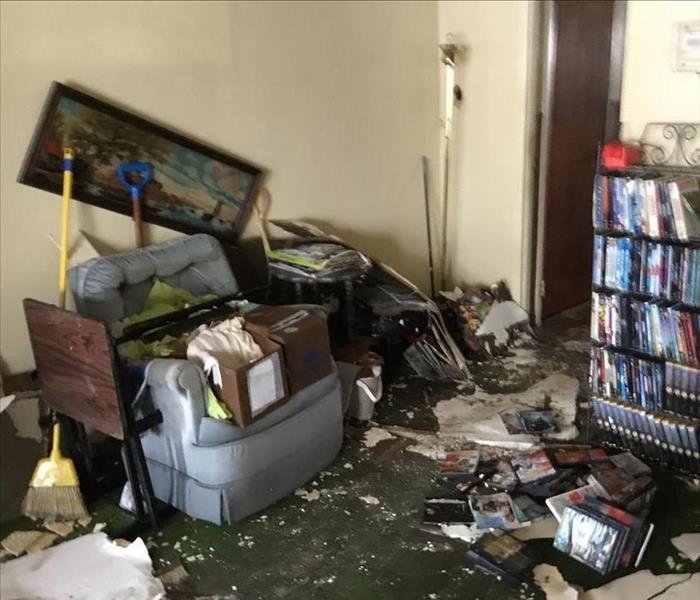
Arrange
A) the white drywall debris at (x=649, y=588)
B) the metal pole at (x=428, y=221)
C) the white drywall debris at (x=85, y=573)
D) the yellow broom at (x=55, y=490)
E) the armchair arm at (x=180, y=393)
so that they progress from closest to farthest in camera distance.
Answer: the white drywall debris at (x=649, y=588)
the white drywall debris at (x=85, y=573)
the armchair arm at (x=180, y=393)
the yellow broom at (x=55, y=490)
the metal pole at (x=428, y=221)

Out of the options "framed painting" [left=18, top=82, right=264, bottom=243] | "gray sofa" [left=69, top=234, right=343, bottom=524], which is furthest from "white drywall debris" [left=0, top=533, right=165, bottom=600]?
"framed painting" [left=18, top=82, right=264, bottom=243]

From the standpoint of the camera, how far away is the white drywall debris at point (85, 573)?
2.29 metres

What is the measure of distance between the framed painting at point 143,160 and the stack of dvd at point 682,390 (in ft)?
6.40

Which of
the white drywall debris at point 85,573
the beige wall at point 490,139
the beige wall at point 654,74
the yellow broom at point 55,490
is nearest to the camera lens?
the white drywall debris at point 85,573

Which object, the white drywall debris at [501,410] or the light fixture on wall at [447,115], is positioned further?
the light fixture on wall at [447,115]

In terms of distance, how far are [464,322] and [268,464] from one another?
1.69 metres

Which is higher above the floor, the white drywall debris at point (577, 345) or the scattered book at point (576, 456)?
the scattered book at point (576, 456)

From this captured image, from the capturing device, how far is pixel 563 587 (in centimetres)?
223

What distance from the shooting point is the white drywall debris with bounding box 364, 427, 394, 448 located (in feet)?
10.1

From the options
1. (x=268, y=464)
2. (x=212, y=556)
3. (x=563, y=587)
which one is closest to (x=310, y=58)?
(x=268, y=464)

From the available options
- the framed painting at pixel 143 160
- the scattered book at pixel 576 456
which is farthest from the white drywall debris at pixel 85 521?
the scattered book at pixel 576 456

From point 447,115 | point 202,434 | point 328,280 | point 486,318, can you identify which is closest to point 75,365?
point 202,434

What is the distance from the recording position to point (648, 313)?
2746mm

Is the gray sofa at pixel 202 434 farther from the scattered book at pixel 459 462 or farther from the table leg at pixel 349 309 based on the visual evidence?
the table leg at pixel 349 309
